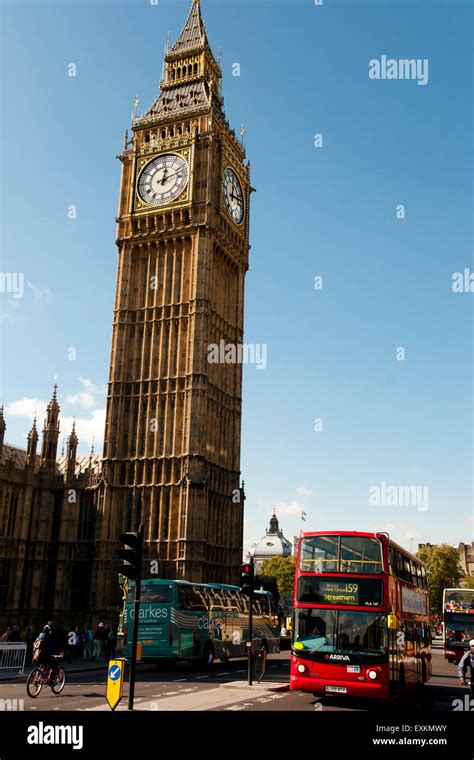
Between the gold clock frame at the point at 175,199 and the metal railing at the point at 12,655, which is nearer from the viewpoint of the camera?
the metal railing at the point at 12,655

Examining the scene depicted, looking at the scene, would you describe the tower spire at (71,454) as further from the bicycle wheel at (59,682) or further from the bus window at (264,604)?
the bicycle wheel at (59,682)

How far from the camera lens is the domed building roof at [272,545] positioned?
17582cm

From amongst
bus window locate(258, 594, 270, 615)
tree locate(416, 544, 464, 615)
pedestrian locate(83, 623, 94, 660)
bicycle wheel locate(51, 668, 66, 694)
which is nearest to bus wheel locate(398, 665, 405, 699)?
bicycle wheel locate(51, 668, 66, 694)

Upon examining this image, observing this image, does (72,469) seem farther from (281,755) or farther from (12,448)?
(281,755)

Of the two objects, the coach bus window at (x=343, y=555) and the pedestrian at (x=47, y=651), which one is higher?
the coach bus window at (x=343, y=555)

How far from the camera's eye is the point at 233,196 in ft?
219

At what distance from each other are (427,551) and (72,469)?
60448 millimetres

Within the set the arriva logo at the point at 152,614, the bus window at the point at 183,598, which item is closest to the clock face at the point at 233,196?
the bus window at the point at 183,598

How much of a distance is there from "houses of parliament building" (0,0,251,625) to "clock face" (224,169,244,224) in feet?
0.60

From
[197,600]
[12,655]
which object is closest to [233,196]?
[197,600]

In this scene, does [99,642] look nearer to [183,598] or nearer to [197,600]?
[197,600]

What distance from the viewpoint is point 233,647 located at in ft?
109

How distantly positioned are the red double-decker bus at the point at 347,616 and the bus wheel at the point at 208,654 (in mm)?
12777

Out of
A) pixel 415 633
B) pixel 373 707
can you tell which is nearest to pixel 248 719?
pixel 373 707
